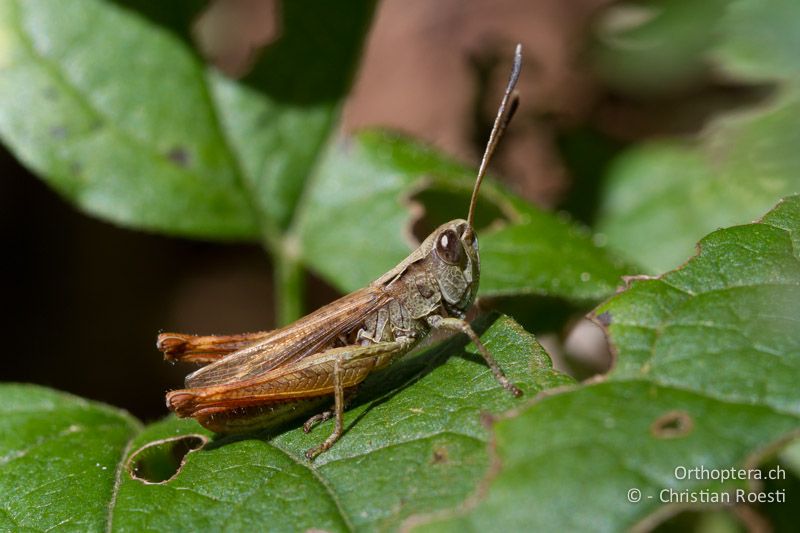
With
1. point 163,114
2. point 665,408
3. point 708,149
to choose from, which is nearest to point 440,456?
point 665,408

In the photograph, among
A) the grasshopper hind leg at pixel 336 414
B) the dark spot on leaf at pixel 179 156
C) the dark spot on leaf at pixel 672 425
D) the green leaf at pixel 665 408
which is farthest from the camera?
the dark spot on leaf at pixel 179 156

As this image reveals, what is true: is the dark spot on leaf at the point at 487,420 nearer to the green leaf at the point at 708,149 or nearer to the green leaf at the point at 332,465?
the green leaf at the point at 332,465

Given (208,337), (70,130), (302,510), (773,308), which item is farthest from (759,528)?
(70,130)

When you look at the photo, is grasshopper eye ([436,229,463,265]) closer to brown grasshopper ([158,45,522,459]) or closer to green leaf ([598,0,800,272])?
brown grasshopper ([158,45,522,459])

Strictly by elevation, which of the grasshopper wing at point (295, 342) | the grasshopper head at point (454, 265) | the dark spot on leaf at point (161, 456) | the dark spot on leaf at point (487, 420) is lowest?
the dark spot on leaf at point (161, 456)

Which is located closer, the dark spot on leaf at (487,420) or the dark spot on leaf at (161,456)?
the dark spot on leaf at (487,420)

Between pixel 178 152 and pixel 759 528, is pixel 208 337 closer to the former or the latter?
pixel 178 152

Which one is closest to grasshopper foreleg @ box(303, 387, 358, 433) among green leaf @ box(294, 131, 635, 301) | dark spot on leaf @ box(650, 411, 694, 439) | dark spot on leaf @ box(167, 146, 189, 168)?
green leaf @ box(294, 131, 635, 301)

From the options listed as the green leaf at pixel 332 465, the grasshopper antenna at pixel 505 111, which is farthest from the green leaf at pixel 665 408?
the grasshopper antenna at pixel 505 111
